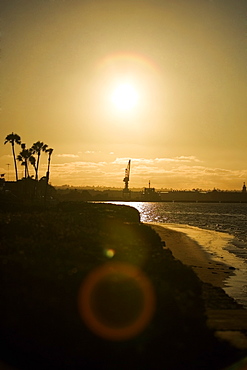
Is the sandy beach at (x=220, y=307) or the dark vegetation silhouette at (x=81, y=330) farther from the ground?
the dark vegetation silhouette at (x=81, y=330)

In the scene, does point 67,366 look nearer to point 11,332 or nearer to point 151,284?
point 11,332

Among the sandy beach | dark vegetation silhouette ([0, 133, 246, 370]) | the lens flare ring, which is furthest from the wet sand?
the lens flare ring

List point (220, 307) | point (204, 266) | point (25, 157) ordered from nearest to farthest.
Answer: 1. point (220, 307)
2. point (204, 266)
3. point (25, 157)

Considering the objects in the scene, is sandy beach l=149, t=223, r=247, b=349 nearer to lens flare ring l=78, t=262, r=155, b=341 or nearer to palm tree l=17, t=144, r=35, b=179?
lens flare ring l=78, t=262, r=155, b=341

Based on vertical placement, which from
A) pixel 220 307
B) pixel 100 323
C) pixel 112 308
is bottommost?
pixel 220 307

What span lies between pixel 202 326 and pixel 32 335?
3.72m

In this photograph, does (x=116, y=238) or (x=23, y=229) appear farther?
(x=116, y=238)

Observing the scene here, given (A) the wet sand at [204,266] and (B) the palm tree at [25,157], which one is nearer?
(A) the wet sand at [204,266]

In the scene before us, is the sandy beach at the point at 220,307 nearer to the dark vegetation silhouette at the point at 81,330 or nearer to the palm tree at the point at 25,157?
the dark vegetation silhouette at the point at 81,330

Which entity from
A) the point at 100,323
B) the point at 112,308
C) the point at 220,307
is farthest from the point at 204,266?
the point at 100,323

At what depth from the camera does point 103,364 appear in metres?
8.40

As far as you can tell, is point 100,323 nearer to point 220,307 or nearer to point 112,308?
point 112,308

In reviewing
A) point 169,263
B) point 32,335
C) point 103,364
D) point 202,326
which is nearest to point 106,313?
point 103,364

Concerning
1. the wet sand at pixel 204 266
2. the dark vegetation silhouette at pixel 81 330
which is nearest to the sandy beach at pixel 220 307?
the wet sand at pixel 204 266
